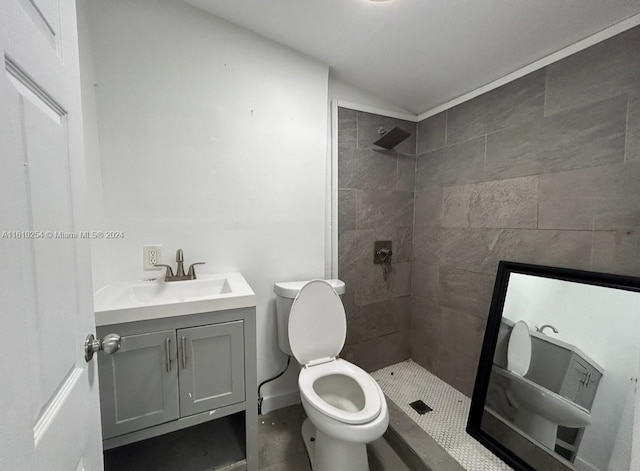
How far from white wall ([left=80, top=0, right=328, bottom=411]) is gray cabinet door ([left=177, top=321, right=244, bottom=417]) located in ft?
1.63

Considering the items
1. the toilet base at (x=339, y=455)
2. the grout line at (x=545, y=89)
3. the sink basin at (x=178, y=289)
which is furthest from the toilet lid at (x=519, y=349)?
the sink basin at (x=178, y=289)

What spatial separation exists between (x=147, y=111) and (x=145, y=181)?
368 millimetres

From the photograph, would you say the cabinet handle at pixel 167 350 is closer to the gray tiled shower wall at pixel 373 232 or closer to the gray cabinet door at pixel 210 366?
the gray cabinet door at pixel 210 366

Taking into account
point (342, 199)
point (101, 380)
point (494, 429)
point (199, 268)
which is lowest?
point (494, 429)

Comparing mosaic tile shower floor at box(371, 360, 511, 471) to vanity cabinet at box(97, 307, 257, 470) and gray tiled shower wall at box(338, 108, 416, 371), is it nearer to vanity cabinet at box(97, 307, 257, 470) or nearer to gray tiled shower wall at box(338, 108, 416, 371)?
gray tiled shower wall at box(338, 108, 416, 371)

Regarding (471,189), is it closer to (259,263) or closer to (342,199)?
(342,199)

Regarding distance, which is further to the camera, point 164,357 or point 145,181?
point 145,181

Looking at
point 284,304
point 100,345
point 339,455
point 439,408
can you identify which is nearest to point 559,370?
point 439,408

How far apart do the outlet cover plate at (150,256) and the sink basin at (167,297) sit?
87mm

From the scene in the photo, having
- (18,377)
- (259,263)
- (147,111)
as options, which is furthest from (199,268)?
(18,377)

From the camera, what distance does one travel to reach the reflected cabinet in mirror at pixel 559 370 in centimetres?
A: 107

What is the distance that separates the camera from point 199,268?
4.91 feet

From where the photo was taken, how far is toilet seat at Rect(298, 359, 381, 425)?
109 cm

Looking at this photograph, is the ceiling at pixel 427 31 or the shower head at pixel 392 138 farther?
the shower head at pixel 392 138
